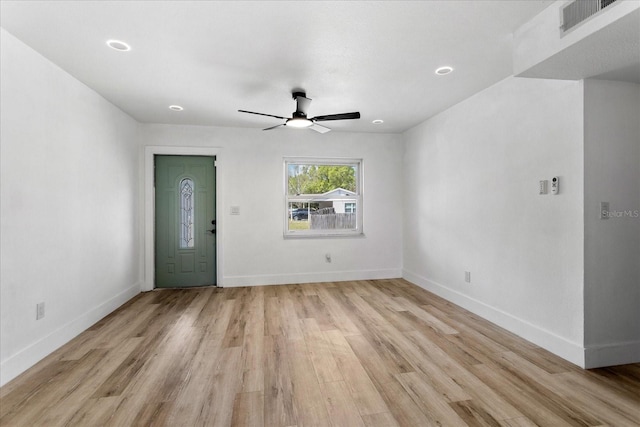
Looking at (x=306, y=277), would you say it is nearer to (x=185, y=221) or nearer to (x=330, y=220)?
(x=330, y=220)

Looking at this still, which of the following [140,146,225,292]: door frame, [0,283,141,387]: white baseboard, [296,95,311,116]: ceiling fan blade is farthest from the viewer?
[140,146,225,292]: door frame

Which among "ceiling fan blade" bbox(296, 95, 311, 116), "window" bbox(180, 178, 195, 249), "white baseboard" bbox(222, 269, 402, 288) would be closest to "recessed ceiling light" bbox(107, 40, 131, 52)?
"ceiling fan blade" bbox(296, 95, 311, 116)

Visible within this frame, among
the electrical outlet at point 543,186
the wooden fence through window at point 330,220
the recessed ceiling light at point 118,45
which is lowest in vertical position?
the wooden fence through window at point 330,220

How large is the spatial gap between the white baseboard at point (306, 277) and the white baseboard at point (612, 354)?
313 cm

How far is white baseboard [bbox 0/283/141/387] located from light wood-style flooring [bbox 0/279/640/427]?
65mm

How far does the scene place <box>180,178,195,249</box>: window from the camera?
15.8 feet

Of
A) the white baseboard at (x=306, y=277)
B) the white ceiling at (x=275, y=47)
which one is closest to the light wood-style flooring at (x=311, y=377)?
the white baseboard at (x=306, y=277)

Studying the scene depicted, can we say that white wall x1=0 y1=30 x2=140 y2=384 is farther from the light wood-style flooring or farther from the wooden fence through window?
the wooden fence through window

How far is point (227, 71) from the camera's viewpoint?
2900 millimetres

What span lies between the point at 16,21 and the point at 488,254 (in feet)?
14.7

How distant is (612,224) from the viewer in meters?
Result: 2.45

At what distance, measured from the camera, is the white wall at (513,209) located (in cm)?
251

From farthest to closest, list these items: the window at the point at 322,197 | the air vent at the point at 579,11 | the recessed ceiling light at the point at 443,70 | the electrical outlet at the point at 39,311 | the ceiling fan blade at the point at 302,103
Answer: the window at the point at 322,197 < the ceiling fan blade at the point at 302,103 < the recessed ceiling light at the point at 443,70 < the electrical outlet at the point at 39,311 < the air vent at the point at 579,11

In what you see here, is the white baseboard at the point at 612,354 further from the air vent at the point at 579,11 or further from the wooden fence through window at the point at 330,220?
the wooden fence through window at the point at 330,220
